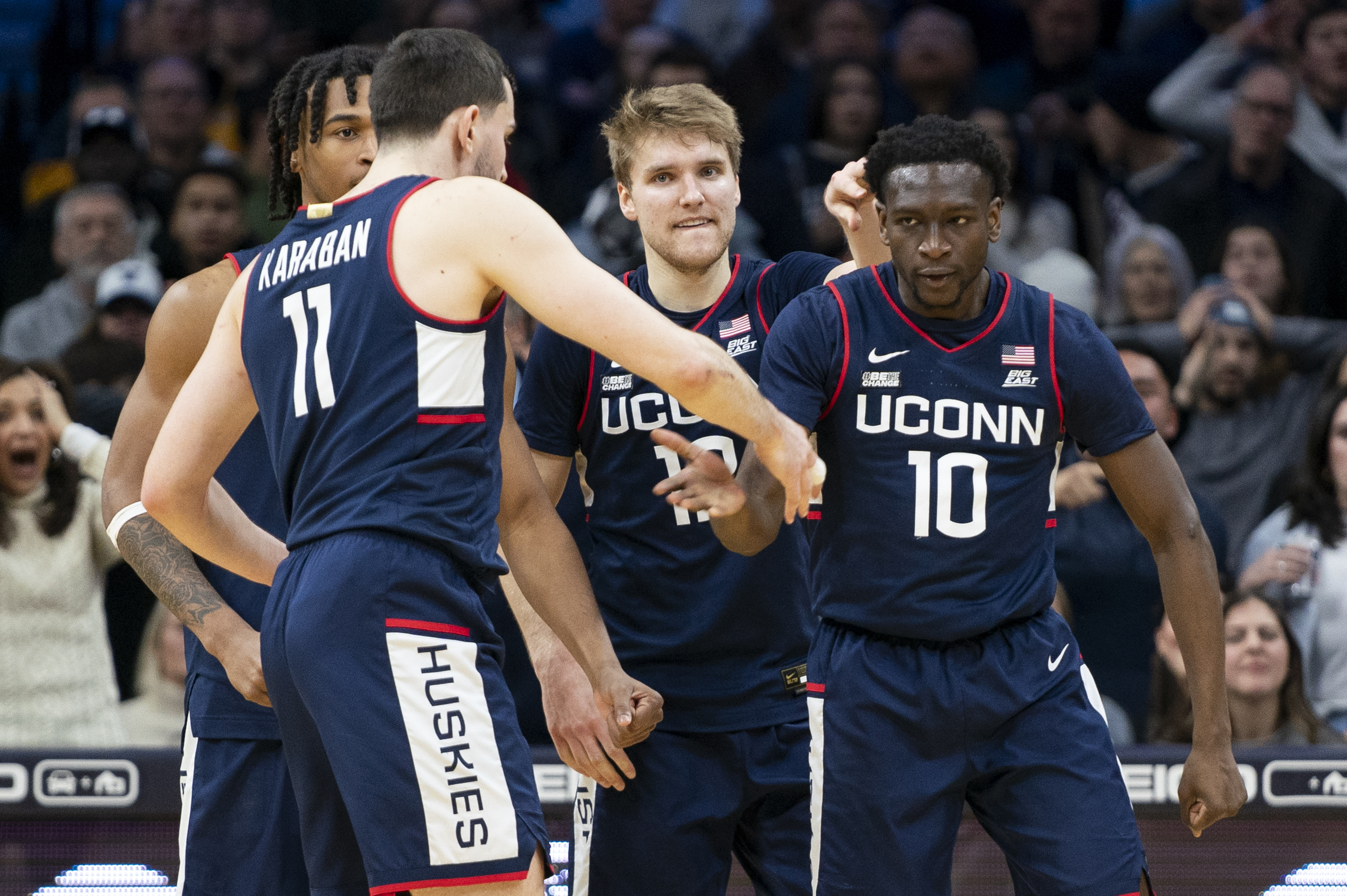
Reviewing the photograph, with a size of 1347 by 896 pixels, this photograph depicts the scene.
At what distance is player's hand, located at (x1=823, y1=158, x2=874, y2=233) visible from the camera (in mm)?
3916

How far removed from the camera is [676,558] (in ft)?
12.7

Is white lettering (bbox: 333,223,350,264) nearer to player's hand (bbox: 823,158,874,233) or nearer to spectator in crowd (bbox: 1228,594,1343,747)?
player's hand (bbox: 823,158,874,233)

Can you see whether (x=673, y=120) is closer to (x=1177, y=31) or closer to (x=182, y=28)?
(x=1177, y=31)

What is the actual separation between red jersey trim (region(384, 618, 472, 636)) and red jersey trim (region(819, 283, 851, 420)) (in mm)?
985

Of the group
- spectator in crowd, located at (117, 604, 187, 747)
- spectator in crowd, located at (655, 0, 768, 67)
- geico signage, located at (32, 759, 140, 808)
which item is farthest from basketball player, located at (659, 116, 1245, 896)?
spectator in crowd, located at (655, 0, 768, 67)

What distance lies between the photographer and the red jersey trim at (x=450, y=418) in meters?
2.87

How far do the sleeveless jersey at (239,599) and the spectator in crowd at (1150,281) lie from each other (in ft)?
14.7

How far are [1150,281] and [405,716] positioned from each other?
515 cm

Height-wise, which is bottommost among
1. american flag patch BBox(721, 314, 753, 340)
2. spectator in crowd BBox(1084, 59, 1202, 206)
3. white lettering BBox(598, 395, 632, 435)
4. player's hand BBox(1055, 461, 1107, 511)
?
player's hand BBox(1055, 461, 1107, 511)

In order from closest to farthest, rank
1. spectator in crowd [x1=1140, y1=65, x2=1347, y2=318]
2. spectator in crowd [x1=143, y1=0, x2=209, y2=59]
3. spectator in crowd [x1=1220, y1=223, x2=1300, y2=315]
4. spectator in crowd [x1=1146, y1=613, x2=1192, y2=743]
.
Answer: spectator in crowd [x1=1146, y1=613, x2=1192, y2=743], spectator in crowd [x1=1220, y1=223, x2=1300, y2=315], spectator in crowd [x1=1140, y1=65, x2=1347, y2=318], spectator in crowd [x1=143, y1=0, x2=209, y2=59]

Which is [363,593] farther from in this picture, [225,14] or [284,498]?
[225,14]

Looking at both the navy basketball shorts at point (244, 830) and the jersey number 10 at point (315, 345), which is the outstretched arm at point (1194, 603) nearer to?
the jersey number 10 at point (315, 345)

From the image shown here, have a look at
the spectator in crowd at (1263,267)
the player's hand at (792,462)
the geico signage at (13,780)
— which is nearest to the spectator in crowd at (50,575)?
the geico signage at (13,780)

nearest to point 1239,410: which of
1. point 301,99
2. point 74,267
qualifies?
point 301,99
